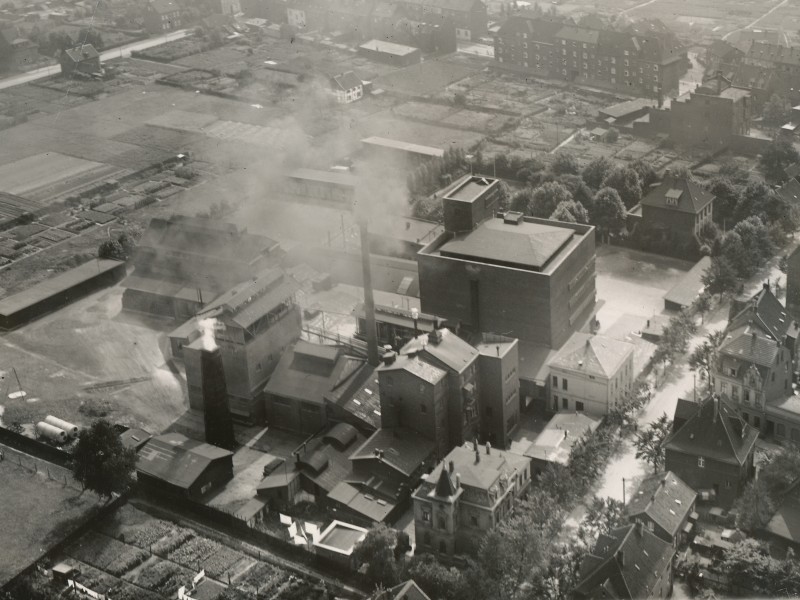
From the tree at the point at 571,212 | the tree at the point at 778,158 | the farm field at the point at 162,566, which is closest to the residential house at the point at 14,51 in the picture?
the tree at the point at 571,212

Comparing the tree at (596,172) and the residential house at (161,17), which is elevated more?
the residential house at (161,17)

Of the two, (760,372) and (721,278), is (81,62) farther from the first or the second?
(760,372)

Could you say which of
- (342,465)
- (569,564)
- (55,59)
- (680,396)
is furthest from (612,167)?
(55,59)

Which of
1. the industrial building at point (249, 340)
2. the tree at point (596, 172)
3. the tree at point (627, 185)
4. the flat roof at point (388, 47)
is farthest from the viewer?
the flat roof at point (388, 47)

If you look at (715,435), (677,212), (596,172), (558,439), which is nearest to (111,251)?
(596,172)

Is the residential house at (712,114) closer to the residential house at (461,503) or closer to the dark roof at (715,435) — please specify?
the dark roof at (715,435)

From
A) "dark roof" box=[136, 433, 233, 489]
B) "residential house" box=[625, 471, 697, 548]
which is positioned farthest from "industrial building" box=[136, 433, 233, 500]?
"residential house" box=[625, 471, 697, 548]

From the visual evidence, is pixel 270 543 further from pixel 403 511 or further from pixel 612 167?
pixel 612 167
